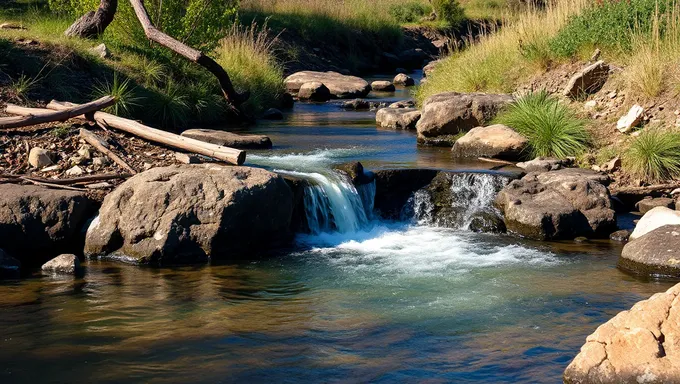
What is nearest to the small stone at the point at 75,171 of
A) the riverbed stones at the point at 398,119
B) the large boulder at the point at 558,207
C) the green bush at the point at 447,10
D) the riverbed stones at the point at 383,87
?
the large boulder at the point at 558,207

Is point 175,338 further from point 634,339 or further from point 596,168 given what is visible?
point 596,168

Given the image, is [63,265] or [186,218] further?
[186,218]

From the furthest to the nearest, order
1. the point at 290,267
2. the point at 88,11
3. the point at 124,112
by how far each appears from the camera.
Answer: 1. the point at 88,11
2. the point at 124,112
3. the point at 290,267

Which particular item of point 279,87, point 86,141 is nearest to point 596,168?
point 86,141

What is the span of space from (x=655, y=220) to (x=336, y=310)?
4.18 m

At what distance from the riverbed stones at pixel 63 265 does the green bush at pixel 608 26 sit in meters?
10.0

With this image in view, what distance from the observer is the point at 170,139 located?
11570 mm

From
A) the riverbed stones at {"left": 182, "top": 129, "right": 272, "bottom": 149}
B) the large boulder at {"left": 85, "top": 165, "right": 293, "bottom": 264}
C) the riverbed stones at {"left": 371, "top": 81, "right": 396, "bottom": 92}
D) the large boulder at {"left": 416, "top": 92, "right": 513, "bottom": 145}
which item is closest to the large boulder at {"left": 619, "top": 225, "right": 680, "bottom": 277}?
the large boulder at {"left": 85, "top": 165, "right": 293, "bottom": 264}

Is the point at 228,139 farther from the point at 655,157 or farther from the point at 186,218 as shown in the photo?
the point at 655,157

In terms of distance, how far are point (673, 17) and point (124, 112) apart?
8.87 metres

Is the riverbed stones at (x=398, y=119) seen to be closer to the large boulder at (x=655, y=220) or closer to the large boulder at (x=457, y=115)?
the large boulder at (x=457, y=115)

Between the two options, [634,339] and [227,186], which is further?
[227,186]

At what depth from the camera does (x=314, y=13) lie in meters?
31.7

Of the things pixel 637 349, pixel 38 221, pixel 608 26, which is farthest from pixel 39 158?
pixel 608 26
